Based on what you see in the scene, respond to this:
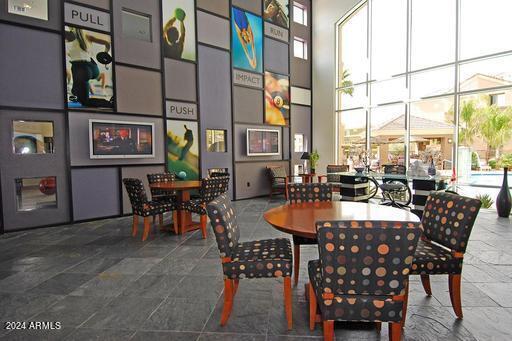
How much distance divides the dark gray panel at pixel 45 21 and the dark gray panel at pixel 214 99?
2799mm

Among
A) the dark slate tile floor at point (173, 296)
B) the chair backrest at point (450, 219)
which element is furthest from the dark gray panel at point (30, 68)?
the chair backrest at point (450, 219)

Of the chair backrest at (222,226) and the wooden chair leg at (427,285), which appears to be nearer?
the chair backrest at (222,226)

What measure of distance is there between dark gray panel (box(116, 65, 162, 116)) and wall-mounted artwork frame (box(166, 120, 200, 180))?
528mm

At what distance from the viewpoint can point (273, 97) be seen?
28.4 ft

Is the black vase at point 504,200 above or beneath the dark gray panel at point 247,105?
beneath

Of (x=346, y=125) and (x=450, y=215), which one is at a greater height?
(x=346, y=125)

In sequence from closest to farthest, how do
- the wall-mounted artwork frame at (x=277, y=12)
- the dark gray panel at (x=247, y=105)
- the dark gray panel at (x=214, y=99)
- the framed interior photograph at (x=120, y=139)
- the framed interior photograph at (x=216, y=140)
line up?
the framed interior photograph at (x=120, y=139) < the dark gray panel at (x=214, y=99) < the framed interior photograph at (x=216, y=140) < the dark gray panel at (x=247, y=105) < the wall-mounted artwork frame at (x=277, y=12)

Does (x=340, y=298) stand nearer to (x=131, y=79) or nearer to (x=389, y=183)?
(x=389, y=183)

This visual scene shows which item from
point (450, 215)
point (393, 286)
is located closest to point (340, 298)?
point (393, 286)

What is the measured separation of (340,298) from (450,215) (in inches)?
52.4

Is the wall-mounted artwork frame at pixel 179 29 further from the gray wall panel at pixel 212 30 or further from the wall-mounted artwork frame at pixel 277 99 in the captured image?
the wall-mounted artwork frame at pixel 277 99

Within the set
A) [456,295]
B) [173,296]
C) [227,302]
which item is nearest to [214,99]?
[173,296]

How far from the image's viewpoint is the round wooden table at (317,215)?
2191 mm

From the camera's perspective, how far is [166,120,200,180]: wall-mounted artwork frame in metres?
6.62
